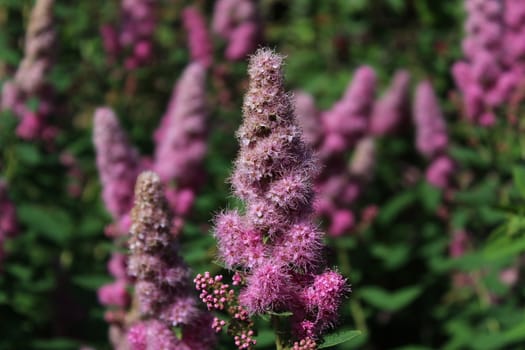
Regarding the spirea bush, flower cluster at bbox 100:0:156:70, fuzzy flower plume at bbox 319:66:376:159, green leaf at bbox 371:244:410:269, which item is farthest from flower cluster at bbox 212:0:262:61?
green leaf at bbox 371:244:410:269

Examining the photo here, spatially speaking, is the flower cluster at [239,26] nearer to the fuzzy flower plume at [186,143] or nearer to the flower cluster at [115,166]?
the fuzzy flower plume at [186,143]

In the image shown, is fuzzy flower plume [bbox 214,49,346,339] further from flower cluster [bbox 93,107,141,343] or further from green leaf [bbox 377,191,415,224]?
green leaf [bbox 377,191,415,224]

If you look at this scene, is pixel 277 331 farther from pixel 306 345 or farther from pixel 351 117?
pixel 351 117

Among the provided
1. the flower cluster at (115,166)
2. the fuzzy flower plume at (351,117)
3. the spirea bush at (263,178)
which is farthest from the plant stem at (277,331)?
the fuzzy flower plume at (351,117)

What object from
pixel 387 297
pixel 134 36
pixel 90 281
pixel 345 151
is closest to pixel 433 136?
pixel 345 151

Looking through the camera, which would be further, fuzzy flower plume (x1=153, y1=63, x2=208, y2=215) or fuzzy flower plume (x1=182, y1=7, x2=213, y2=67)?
fuzzy flower plume (x1=182, y1=7, x2=213, y2=67)

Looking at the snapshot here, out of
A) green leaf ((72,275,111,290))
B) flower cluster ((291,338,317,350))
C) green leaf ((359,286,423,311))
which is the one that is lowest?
flower cluster ((291,338,317,350))
